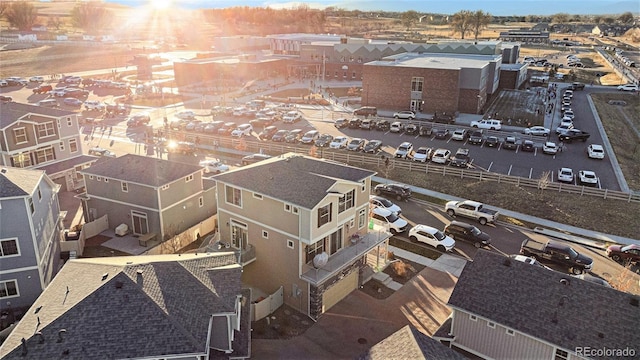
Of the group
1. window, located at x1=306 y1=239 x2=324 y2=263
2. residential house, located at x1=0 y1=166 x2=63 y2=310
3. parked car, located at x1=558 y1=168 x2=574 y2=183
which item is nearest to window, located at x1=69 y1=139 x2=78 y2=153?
residential house, located at x1=0 y1=166 x2=63 y2=310

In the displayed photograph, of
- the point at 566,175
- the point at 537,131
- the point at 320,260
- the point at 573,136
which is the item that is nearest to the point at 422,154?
the point at 566,175

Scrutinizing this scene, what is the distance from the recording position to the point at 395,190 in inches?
1633

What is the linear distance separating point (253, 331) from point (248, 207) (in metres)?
7.35

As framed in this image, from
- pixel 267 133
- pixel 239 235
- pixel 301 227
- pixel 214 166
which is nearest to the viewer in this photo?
pixel 301 227

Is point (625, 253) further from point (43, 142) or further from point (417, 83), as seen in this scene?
point (43, 142)

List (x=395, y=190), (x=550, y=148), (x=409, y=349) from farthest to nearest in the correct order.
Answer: (x=550, y=148), (x=395, y=190), (x=409, y=349)

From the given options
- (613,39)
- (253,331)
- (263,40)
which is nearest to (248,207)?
(253,331)

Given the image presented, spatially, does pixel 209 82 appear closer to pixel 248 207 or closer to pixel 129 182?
pixel 129 182

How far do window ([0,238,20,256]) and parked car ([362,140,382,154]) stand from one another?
36875mm

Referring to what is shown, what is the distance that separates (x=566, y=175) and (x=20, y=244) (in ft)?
149

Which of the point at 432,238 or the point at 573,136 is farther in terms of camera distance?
the point at 573,136

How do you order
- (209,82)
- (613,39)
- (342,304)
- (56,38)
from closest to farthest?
(342,304) → (209,82) → (56,38) → (613,39)

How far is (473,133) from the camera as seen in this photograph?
190 ft

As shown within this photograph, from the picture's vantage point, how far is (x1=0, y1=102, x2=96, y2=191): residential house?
39.8 metres
